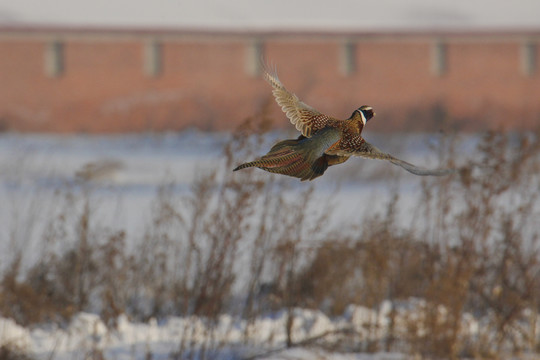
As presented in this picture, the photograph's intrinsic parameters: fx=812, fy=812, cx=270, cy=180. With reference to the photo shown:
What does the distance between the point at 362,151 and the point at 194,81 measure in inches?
990

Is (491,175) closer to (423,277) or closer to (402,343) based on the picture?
(423,277)

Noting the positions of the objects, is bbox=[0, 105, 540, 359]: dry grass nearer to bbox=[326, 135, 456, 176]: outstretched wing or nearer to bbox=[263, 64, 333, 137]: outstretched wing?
bbox=[263, 64, 333, 137]: outstretched wing

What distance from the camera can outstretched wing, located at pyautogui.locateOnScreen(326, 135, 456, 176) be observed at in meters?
0.88

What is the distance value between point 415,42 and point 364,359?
1917 cm

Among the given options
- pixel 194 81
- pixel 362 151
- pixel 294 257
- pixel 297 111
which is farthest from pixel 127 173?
pixel 362 151

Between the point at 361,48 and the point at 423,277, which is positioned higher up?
the point at 361,48

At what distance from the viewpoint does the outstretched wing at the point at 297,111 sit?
96 centimetres

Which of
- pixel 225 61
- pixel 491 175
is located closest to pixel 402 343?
pixel 491 175

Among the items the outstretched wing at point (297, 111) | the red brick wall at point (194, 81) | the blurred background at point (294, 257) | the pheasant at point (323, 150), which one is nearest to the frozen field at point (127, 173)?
the blurred background at point (294, 257)

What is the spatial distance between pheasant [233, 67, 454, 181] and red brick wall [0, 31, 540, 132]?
22.3 metres

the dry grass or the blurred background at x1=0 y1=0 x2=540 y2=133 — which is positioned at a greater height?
the blurred background at x1=0 y1=0 x2=540 y2=133

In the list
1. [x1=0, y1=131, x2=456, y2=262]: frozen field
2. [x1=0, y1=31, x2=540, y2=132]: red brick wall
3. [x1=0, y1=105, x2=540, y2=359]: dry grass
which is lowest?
[x1=0, y1=105, x2=540, y2=359]: dry grass

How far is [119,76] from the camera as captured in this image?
2627 centimetres

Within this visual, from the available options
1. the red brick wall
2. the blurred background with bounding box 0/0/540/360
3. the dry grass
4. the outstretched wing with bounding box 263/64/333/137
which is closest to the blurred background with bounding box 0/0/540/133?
the red brick wall
